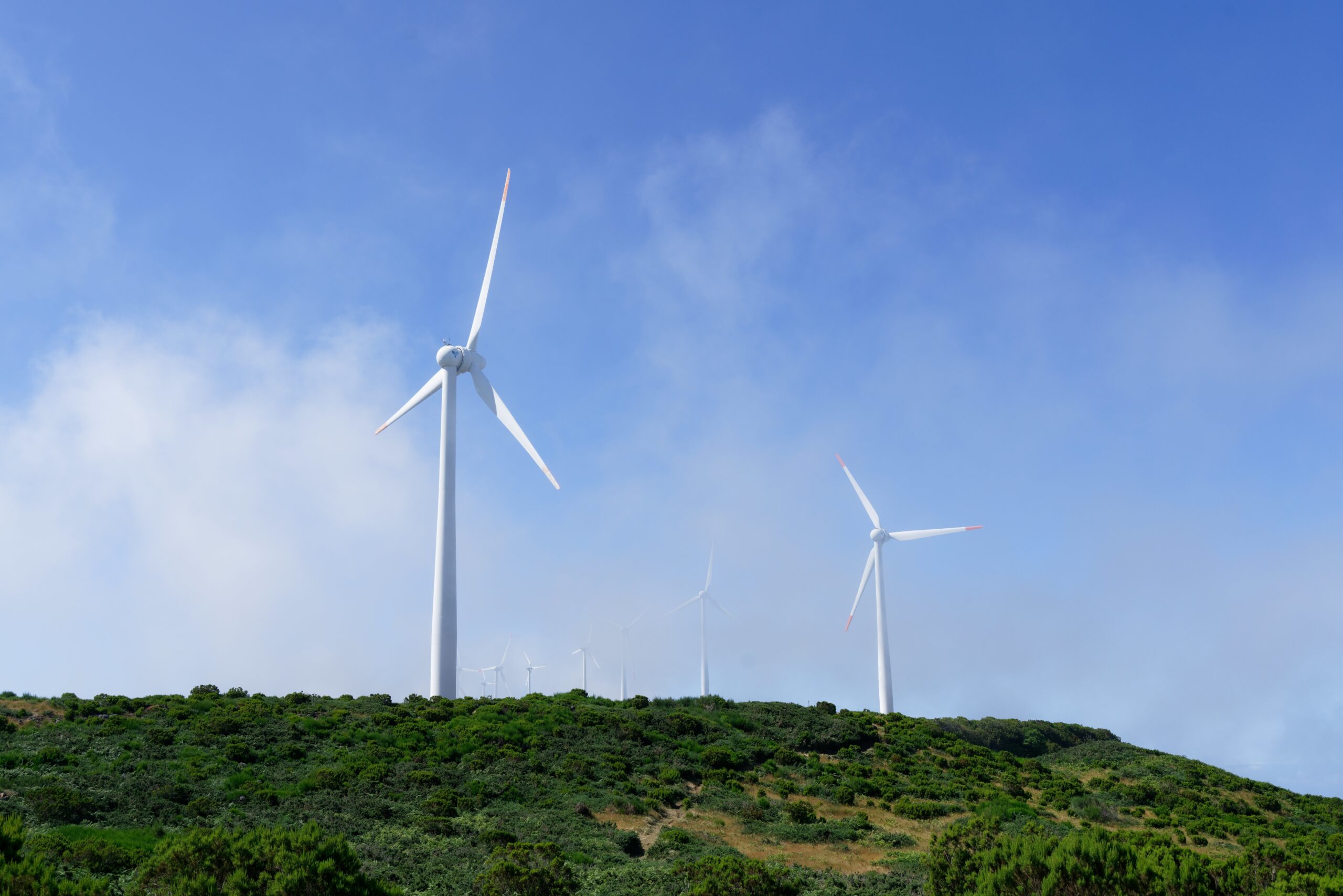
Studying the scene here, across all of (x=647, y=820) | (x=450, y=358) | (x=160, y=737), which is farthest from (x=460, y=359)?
(x=647, y=820)

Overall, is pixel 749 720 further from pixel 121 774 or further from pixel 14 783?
pixel 14 783

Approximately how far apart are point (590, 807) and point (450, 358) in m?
40.6

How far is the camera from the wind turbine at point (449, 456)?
5966 cm

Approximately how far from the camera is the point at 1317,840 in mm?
41531

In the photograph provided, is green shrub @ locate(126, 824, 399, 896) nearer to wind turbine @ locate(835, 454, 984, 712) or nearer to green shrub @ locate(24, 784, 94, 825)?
green shrub @ locate(24, 784, 94, 825)

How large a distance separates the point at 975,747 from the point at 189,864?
54861mm

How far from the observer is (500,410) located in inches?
2618

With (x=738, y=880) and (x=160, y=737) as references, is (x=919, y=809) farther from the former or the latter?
(x=160, y=737)

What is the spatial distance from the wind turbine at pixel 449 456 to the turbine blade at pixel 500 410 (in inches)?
1.7

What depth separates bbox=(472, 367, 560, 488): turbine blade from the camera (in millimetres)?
61000

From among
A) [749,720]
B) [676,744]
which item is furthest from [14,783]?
[749,720]

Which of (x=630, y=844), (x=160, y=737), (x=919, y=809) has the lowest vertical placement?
(x=630, y=844)

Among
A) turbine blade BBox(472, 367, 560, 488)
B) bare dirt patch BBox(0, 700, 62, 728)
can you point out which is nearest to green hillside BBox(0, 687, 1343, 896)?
bare dirt patch BBox(0, 700, 62, 728)

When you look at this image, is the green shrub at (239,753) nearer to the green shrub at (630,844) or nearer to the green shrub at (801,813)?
the green shrub at (630,844)
